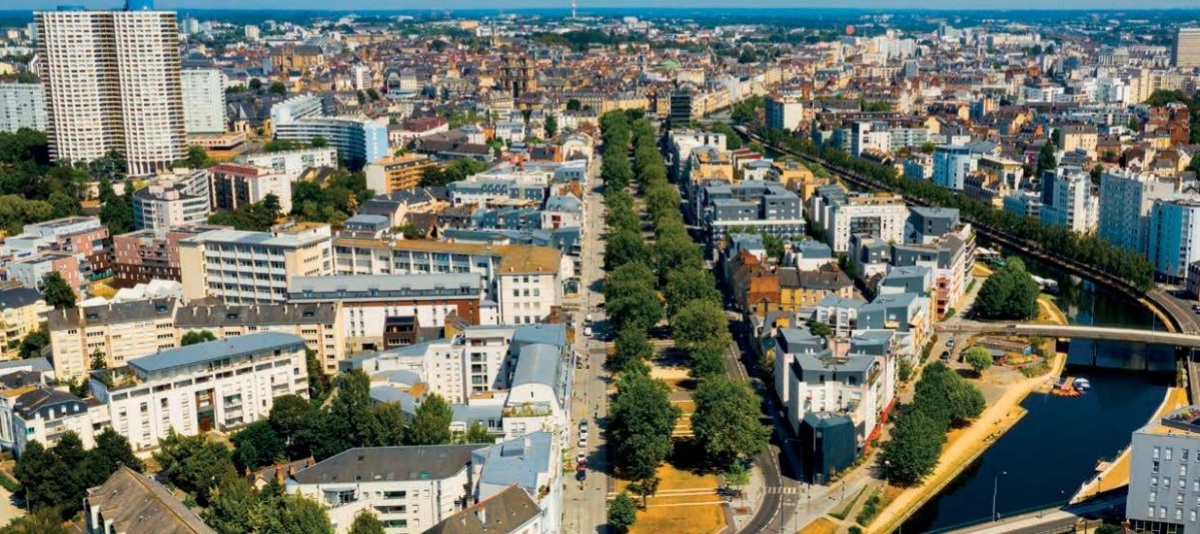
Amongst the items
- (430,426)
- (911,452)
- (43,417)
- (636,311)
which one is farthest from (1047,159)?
(43,417)

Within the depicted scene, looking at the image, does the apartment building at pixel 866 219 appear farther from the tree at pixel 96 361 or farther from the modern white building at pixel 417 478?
the tree at pixel 96 361

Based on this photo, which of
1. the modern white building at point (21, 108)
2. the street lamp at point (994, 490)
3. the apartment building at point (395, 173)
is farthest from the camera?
the modern white building at point (21, 108)

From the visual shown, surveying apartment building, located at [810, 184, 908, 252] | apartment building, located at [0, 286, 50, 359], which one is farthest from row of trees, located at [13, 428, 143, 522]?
apartment building, located at [810, 184, 908, 252]

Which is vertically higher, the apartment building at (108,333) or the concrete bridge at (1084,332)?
the apartment building at (108,333)

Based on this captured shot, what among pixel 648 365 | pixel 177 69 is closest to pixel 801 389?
pixel 648 365

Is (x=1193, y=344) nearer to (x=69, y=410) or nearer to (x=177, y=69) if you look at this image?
(x=69, y=410)

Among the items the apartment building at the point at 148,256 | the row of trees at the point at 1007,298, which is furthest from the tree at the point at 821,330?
the apartment building at the point at 148,256
